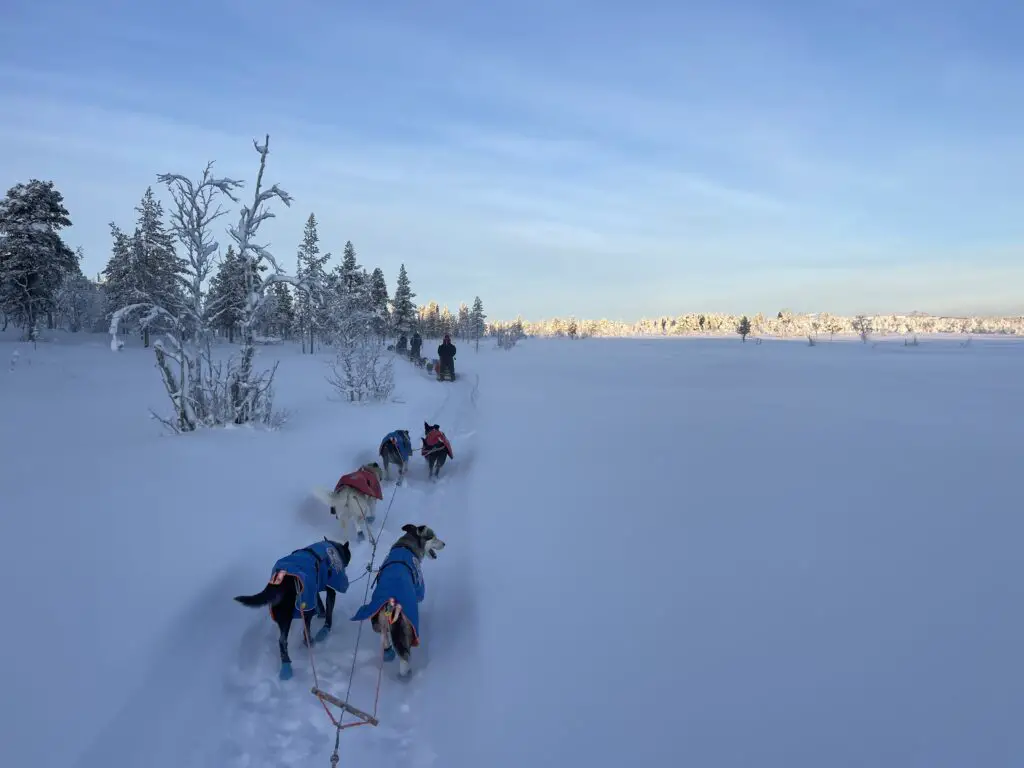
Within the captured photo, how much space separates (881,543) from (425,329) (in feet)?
278

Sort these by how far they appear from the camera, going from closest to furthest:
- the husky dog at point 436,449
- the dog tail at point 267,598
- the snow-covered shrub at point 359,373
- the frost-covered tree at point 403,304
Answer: the dog tail at point 267,598 < the husky dog at point 436,449 < the snow-covered shrub at point 359,373 < the frost-covered tree at point 403,304

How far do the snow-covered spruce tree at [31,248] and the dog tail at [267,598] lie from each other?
3355cm

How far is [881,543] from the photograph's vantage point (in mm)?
4355

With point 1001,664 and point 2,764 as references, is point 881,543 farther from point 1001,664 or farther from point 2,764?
point 2,764

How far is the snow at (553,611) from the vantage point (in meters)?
2.69

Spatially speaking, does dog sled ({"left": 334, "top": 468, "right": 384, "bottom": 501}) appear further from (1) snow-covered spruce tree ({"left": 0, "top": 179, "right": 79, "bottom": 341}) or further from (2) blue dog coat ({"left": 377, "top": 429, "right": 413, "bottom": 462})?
(1) snow-covered spruce tree ({"left": 0, "top": 179, "right": 79, "bottom": 341})

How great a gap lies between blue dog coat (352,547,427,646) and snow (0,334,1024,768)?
0.54 m

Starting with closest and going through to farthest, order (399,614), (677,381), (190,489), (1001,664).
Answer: (1001,664) → (399,614) → (190,489) → (677,381)

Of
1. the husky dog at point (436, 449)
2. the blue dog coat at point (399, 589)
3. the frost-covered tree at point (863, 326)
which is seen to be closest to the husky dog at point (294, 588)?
the blue dog coat at point (399, 589)

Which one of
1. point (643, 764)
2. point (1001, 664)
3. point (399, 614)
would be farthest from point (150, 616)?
point (1001, 664)

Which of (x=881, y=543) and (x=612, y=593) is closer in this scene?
(x=612, y=593)

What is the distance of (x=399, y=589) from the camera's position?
132 inches

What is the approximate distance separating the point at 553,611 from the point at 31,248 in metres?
34.8

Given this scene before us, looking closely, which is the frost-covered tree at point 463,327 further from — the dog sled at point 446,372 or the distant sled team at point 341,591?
the distant sled team at point 341,591
